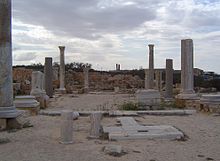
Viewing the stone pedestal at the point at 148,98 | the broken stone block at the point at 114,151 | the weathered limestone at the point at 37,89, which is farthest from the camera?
the weathered limestone at the point at 37,89

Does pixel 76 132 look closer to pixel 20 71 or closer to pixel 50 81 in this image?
pixel 50 81

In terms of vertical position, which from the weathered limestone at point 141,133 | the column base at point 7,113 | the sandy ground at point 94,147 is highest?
the column base at point 7,113

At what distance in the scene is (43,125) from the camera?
35.2 feet

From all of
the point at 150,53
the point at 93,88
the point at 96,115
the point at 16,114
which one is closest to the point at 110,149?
the point at 96,115

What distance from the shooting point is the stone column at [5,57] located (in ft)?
31.8

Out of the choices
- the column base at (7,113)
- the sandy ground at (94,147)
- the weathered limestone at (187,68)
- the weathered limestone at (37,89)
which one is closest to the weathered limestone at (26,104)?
the sandy ground at (94,147)

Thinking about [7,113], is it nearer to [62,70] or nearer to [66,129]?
[66,129]

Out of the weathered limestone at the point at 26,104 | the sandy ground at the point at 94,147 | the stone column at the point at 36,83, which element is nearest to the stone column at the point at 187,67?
the sandy ground at the point at 94,147

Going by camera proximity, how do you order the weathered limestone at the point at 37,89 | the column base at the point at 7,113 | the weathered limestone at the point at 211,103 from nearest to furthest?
the column base at the point at 7,113, the weathered limestone at the point at 211,103, the weathered limestone at the point at 37,89

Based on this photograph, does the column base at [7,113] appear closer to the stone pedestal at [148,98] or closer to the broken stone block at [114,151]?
the broken stone block at [114,151]

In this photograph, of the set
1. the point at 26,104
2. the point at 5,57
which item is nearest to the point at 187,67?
the point at 26,104

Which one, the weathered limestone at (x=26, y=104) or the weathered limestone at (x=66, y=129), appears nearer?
the weathered limestone at (x=66, y=129)

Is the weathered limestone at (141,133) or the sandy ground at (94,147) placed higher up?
the weathered limestone at (141,133)

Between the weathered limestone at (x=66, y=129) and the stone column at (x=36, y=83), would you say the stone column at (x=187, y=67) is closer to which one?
the stone column at (x=36, y=83)
